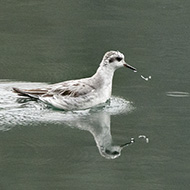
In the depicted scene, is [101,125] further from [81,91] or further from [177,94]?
[177,94]

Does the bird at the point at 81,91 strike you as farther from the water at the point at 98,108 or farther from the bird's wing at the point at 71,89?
the water at the point at 98,108

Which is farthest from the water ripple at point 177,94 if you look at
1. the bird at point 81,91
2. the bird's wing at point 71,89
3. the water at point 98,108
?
the bird's wing at point 71,89

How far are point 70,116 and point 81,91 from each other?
369 millimetres

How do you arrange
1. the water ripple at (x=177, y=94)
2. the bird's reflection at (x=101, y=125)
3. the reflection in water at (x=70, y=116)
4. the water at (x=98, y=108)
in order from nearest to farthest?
the water at (x=98, y=108)
the bird's reflection at (x=101, y=125)
the reflection in water at (x=70, y=116)
the water ripple at (x=177, y=94)

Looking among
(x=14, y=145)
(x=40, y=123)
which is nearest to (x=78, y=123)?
(x=40, y=123)

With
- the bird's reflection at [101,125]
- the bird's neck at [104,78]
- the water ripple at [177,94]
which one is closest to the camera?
the bird's reflection at [101,125]

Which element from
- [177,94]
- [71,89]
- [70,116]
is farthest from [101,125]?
[177,94]

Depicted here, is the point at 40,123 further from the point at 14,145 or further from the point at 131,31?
the point at 131,31

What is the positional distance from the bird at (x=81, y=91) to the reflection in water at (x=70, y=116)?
0.11 m

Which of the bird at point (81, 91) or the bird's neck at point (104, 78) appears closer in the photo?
the bird at point (81, 91)

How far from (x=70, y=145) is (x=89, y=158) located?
1.51 ft

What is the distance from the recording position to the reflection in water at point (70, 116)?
890cm

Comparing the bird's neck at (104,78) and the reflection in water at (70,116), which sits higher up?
the bird's neck at (104,78)

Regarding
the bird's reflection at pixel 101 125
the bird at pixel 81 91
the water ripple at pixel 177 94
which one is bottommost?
the bird's reflection at pixel 101 125
